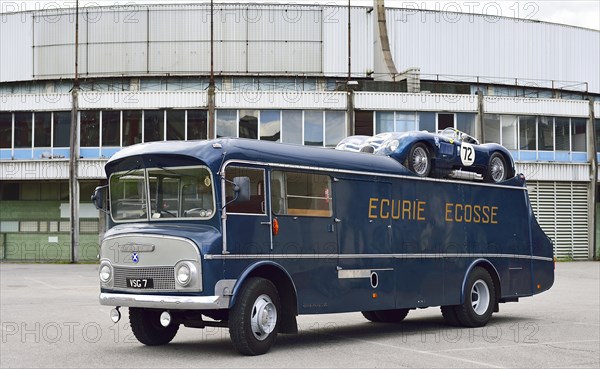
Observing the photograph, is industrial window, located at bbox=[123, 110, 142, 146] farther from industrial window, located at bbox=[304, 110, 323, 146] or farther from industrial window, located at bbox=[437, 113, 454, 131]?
industrial window, located at bbox=[437, 113, 454, 131]

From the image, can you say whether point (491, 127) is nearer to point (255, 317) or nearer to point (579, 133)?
point (579, 133)

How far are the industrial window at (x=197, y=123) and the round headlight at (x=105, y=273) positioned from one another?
30202 millimetres

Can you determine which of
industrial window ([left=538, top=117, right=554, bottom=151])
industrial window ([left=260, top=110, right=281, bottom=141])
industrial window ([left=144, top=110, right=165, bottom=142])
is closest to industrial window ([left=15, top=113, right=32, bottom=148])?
industrial window ([left=144, top=110, right=165, bottom=142])

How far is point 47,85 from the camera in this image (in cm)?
4962

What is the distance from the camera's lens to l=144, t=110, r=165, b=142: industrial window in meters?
43.1

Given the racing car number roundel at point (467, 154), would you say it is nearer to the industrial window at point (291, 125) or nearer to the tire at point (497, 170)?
the tire at point (497, 170)

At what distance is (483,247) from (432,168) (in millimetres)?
1921

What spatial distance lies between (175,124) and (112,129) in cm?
292

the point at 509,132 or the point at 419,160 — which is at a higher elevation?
the point at 509,132

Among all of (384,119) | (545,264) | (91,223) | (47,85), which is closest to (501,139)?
(384,119)

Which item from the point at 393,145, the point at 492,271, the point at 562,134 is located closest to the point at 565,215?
the point at 562,134

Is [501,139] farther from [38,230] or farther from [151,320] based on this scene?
[151,320]

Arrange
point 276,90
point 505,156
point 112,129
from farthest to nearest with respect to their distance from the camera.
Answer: point 276,90 → point 112,129 → point 505,156

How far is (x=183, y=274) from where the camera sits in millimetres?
11867
